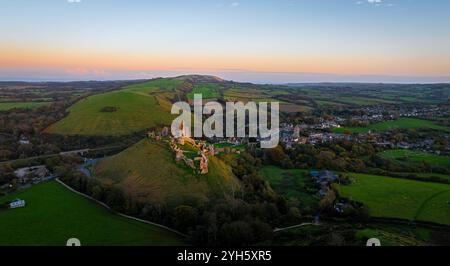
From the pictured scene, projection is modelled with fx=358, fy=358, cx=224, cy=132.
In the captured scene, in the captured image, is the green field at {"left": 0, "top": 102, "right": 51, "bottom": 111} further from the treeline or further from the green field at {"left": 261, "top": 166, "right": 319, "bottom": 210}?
the green field at {"left": 261, "top": 166, "right": 319, "bottom": 210}

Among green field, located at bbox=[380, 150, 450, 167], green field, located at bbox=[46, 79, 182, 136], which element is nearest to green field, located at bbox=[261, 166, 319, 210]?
green field, located at bbox=[380, 150, 450, 167]

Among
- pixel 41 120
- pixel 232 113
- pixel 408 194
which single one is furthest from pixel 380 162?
pixel 41 120

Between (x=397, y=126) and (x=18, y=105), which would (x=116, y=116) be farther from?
(x=397, y=126)

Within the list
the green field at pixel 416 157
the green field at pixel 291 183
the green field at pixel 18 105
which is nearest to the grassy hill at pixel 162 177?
the green field at pixel 291 183

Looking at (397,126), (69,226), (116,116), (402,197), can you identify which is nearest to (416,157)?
(402,197)

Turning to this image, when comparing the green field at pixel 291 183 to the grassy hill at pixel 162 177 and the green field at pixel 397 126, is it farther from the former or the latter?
the green field at pixel 397 126

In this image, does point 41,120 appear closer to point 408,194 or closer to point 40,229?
point 40,229
